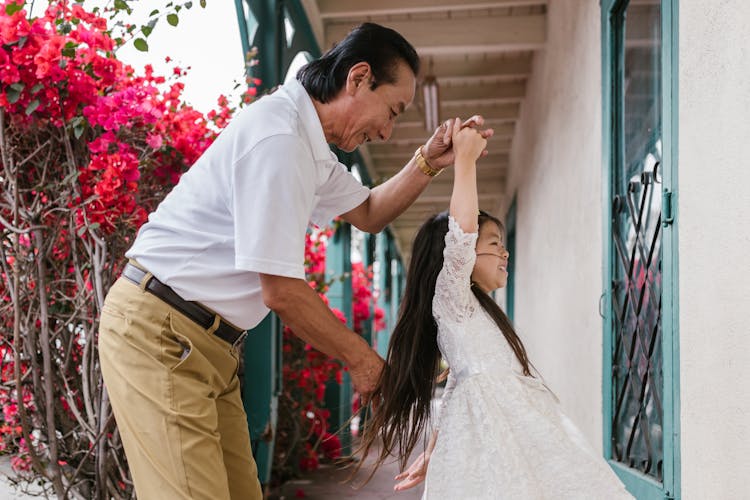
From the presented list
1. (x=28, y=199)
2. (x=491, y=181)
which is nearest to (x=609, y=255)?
(x=28, y=199)

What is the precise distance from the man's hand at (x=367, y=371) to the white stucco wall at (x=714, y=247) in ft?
2.66

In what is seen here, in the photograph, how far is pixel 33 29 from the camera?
237 centimetres

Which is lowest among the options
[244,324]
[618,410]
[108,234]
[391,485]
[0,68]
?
[391,485]

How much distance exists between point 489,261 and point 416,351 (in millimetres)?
315

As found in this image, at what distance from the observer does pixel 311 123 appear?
1732 millimetres

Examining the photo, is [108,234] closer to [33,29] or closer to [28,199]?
[28,199]

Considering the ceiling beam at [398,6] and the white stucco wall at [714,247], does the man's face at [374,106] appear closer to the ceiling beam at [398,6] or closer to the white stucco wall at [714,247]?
the white stucco wall at [714,247]

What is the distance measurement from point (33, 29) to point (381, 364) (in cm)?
155

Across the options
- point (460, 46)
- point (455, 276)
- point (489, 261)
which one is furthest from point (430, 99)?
point (455, 276)

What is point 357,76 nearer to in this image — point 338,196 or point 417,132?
point 338,196

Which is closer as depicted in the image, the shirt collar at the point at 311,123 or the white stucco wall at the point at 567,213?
the shirt collar at the point at 311,123

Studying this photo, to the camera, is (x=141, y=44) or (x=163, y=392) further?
(x=141, y=44)

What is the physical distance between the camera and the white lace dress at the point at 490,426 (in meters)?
1.88

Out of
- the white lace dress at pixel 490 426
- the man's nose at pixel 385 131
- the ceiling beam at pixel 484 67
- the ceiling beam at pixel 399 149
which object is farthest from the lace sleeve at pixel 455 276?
the ceiling beam at pixel 399 149
